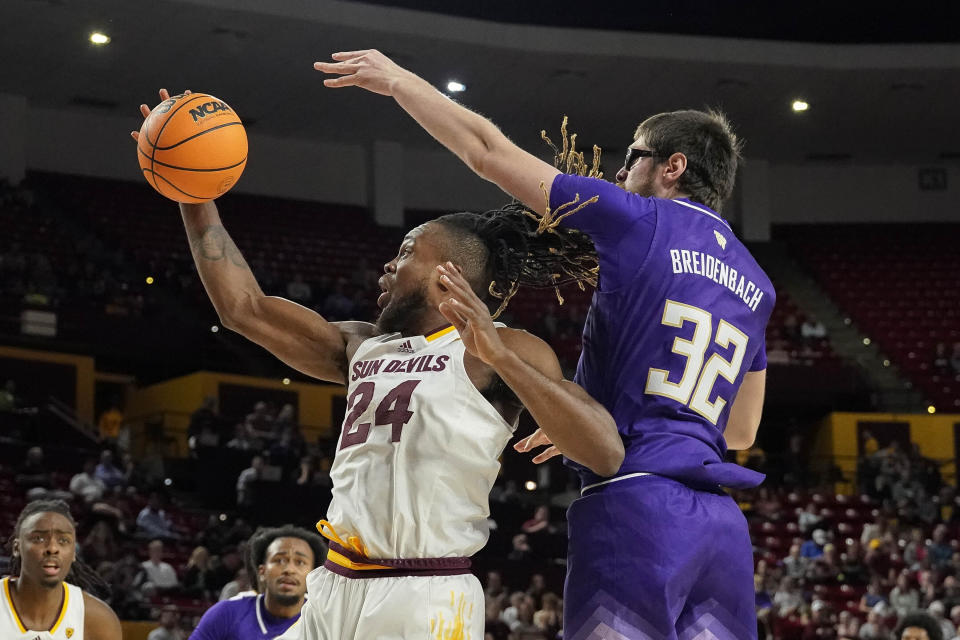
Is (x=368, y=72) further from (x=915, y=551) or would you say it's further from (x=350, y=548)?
(x=915, y=551)

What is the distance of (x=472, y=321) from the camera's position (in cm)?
317

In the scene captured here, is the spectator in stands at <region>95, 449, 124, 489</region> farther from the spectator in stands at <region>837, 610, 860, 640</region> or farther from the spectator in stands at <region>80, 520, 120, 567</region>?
the spectator in stands at <region>837, 610, 860, 640</region>

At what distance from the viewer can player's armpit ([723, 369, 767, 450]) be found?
398 cm

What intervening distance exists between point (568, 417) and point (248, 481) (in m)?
12.3

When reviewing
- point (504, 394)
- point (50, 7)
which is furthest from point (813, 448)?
point (504, 394)

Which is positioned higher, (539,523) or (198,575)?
(539,523)

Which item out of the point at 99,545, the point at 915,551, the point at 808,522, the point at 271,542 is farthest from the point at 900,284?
the point at 271,542

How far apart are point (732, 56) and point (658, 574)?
19332 millimetres

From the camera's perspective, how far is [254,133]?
2483 cm

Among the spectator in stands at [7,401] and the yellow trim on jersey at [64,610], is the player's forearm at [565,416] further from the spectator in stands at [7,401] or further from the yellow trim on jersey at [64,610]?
the spectator in stands at [7,401]

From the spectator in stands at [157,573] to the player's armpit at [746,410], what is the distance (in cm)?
885

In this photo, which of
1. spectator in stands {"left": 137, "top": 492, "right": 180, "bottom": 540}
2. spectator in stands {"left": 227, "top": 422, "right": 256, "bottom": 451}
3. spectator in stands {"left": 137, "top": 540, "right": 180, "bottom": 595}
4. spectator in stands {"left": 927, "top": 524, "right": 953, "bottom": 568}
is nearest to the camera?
spectator in stands {"left": 137, "top": 540, "right": 180, "bottom": 595}

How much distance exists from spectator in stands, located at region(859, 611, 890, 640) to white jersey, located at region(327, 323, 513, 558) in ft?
34.0

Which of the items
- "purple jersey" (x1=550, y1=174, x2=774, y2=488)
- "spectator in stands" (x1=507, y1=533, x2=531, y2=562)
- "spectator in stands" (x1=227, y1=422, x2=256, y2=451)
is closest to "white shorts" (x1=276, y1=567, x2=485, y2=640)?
"purple jersey" (x1=550, y1=174, x2=774, y2=488)
